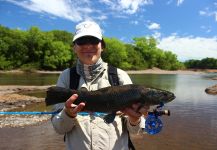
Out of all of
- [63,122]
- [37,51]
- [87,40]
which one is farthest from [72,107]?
[37,51]

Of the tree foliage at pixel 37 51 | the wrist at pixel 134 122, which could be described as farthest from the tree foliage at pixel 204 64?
the wrist at pixel 134 122

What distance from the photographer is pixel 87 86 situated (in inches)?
155

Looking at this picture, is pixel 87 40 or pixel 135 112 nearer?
pixel 135 112

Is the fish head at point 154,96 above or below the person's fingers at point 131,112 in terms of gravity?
above

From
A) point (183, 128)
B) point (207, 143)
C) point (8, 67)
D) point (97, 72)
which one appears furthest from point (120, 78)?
point (8, 67)

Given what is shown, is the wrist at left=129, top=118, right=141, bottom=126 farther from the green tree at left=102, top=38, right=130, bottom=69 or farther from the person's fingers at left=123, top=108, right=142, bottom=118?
the green tree at left=102, top=38, right=130, bottom=69

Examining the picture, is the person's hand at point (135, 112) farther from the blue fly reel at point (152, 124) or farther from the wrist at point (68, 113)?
the blue fly reel at point (152, 124)

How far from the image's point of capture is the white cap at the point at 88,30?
394 centimetres

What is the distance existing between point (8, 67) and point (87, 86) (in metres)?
90.0

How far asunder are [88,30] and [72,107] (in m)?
1.00

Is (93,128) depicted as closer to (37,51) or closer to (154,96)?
(154,96)

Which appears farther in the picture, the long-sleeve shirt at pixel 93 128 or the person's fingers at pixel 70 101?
the long-sleeve shirt at pixel 93 128

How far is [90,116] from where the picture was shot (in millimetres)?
3883

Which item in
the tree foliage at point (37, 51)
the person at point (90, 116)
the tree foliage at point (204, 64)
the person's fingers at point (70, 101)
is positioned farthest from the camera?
the tree foliage at point (204, 64)
